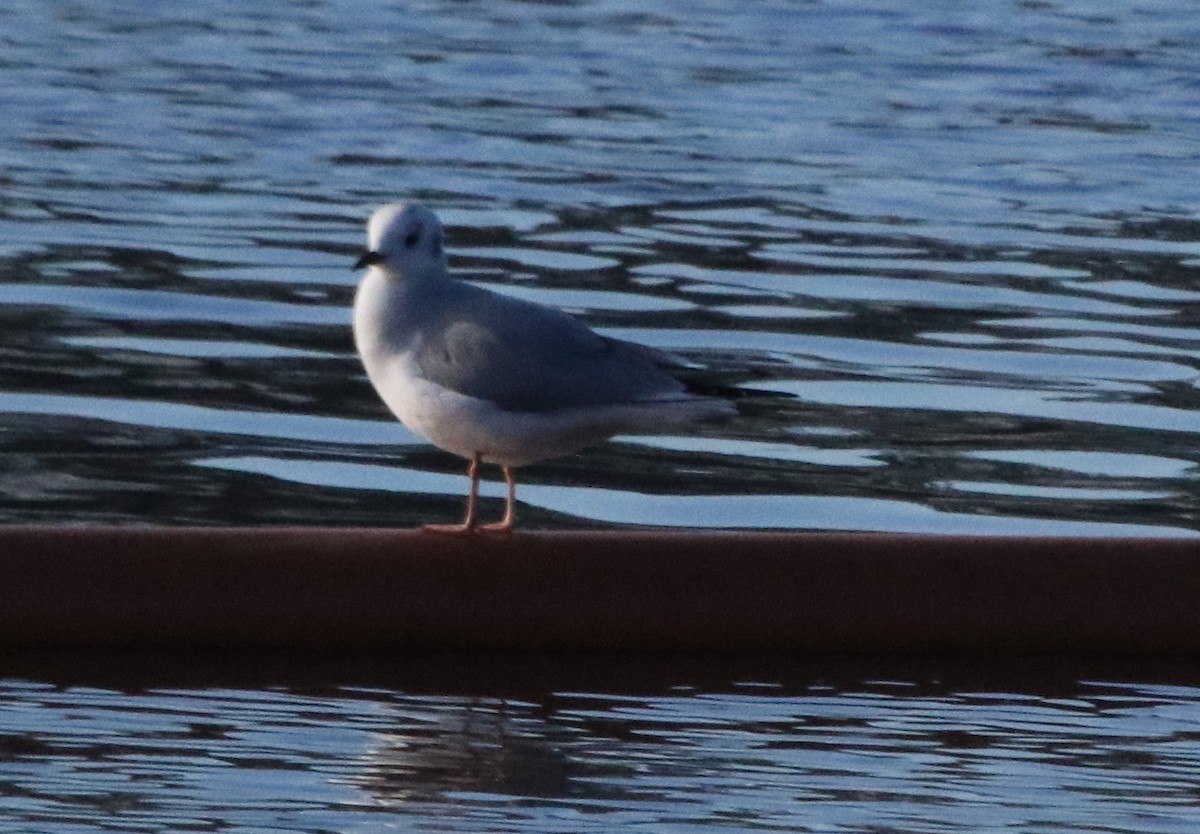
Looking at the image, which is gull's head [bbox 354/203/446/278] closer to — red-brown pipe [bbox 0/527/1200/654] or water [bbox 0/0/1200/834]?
red-brown pipe [bbox 0/527/1200/654]

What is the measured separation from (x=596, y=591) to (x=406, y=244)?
0.75 meters

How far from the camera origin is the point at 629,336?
9.27 m

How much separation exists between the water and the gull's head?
29.8 inches

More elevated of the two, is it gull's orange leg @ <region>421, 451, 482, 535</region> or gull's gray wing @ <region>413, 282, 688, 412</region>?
gull's gray wing @ <region>413, 282, 688, 412</region>

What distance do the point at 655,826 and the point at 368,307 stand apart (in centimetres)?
138

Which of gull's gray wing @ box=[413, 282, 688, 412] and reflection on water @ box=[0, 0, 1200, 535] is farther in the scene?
reflection on water @ box=[0, 0, 1200, 535]

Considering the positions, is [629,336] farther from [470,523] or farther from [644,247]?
[470,523]

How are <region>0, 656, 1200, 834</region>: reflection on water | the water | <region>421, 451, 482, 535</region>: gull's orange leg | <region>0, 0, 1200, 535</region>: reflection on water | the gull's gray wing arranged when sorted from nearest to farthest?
1. <region>0, 656, 1200, 834</region>: reflection on water
2. the water
3. the gull's gray wing
4. <region>421, 451, 482, 535</region>: gull's orange leg
5. <region>0, 0, 1200, 535</region>: reflection on water

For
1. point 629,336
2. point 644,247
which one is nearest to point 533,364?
point 629,336

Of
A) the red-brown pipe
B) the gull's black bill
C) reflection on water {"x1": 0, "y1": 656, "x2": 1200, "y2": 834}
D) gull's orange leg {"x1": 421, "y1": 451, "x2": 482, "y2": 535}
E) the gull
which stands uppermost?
the gull's black bill

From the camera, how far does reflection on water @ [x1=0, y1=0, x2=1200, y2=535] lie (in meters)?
7.30

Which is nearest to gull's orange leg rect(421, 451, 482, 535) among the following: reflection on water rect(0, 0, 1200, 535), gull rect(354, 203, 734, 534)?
gull rect(354, 203, 734, 534)

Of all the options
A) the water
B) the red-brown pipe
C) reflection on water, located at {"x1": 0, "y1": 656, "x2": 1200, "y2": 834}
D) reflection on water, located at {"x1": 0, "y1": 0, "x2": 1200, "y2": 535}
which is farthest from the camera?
reflection on water, located at {"x1": 0, "y1": 0, "x2": 1200, "y2": 535}

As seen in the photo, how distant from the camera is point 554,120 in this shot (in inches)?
656
